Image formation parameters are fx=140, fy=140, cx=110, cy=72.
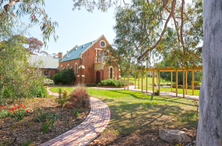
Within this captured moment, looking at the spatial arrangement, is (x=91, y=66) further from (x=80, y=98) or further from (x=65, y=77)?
(x=80, y=98)

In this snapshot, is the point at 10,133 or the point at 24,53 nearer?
the point at 10,133

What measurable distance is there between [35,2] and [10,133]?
5.52 metres

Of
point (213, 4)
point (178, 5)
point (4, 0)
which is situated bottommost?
point (213, 4)

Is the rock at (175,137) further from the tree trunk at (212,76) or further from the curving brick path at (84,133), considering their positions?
the tree trunk at (212,76)

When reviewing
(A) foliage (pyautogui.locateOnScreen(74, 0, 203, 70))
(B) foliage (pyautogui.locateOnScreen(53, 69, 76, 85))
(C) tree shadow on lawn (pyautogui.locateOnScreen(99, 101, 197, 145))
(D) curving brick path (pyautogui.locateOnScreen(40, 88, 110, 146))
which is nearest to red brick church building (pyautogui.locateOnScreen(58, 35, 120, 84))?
(B) foliage (pyautogui.locateOnScreen(53, 69, 76, 85))

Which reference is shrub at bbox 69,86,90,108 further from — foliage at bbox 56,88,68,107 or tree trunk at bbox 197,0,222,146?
tree trunk at bbox 197,0,222,146

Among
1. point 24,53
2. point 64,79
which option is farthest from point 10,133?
point 64,79

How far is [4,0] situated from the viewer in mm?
6137

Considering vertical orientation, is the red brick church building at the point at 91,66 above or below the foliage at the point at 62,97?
above

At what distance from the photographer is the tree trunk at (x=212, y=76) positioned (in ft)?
4.95

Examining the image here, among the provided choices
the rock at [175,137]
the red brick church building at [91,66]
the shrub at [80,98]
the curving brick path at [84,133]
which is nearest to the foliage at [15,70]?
the shrub at [80,98]

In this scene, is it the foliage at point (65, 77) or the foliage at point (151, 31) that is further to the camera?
the foliage at point (65, 77)

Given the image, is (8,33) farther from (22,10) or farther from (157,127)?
(157,127)

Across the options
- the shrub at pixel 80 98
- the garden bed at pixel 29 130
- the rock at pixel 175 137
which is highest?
the shrub at pixel 80 98
